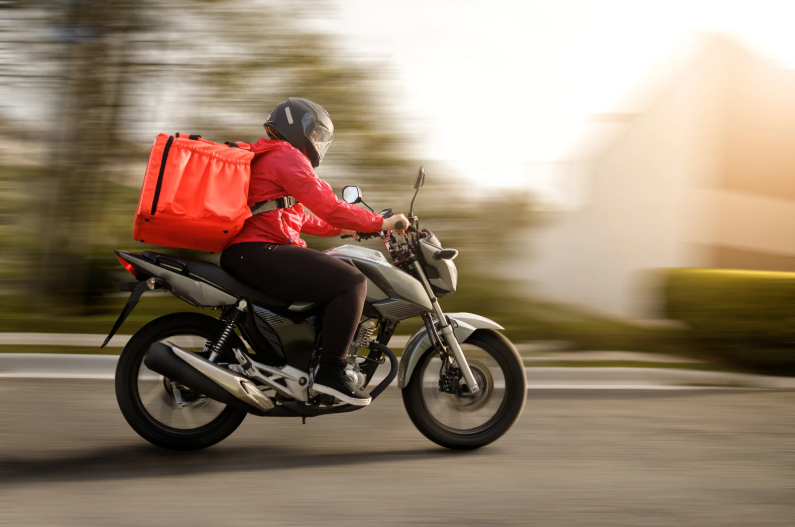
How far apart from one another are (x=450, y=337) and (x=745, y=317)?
4402mm

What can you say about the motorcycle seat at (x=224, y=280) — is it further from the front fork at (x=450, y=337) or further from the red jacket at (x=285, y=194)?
the front fork at (x=450, y=337)

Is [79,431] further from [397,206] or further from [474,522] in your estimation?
[397,206]

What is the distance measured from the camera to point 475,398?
187 inches

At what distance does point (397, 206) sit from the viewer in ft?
31.4

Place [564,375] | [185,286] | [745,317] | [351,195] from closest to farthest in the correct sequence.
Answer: [351,195] < [185,286] < [564,375] < [745,317]

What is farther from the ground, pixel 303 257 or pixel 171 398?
pixel 303 257

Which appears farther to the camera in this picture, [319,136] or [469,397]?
[469,397]

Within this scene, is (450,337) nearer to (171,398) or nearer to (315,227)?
(315,227)

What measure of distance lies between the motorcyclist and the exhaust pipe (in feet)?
1.18

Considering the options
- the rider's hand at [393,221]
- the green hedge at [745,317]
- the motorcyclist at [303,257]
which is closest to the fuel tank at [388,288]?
the motorcyclist at [303,257]

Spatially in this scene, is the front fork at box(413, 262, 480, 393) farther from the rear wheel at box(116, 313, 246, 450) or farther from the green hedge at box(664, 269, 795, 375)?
the green hedge at box(664, 269, 795, 375)

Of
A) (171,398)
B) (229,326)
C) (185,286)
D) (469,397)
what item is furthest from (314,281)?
(469,397)

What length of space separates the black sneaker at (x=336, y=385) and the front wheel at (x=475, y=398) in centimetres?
39

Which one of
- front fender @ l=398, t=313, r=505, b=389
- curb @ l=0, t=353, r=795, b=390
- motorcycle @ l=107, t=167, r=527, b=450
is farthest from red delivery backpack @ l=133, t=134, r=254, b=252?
curb @ l=0, t=353, r=795, b=390
